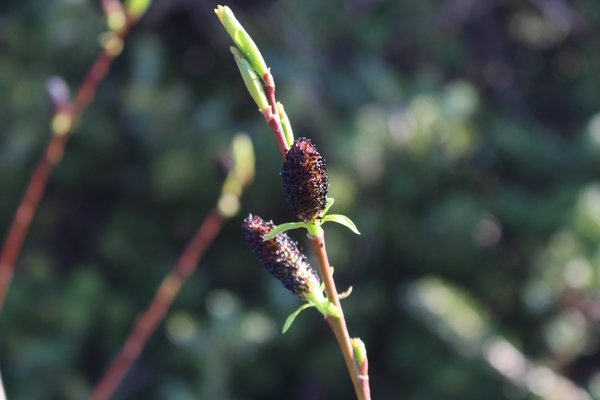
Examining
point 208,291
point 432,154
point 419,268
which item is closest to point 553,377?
point 419,268

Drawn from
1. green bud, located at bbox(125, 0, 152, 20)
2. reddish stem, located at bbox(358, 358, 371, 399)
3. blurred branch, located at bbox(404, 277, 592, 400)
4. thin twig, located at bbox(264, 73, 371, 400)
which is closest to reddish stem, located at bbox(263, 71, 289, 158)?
thin twig, located at bbox(264, 73, 371, 400)

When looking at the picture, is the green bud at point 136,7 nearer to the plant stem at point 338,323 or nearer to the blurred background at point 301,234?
the plant stem at point 338,323

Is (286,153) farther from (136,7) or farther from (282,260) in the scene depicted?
(136,7)

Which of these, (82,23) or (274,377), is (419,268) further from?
(82,23)

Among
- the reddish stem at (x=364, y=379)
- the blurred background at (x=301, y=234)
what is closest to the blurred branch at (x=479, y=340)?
the blurred background at (x=301, y=234)

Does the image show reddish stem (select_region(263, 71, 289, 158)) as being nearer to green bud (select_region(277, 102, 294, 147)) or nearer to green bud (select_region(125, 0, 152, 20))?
green bud (select_region(277, 102, 294, 147))

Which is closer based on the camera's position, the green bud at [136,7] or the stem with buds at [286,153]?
the stem with buds at [286,153]

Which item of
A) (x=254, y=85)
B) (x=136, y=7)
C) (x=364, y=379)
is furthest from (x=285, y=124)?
(x=136, y=7)
